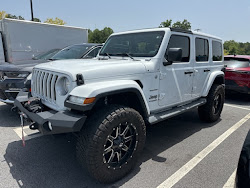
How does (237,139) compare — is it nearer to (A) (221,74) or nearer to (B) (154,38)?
(A) (221,74)

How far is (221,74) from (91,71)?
371 cm

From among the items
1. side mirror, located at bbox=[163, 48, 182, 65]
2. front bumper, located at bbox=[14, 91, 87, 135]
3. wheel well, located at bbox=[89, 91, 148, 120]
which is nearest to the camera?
front bumper, located at bbox=[14, 91, 87, 135]

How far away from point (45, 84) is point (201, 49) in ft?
10.5

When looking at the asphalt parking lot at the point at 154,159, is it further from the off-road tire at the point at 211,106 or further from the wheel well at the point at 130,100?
the wheel well at the point at 130,100

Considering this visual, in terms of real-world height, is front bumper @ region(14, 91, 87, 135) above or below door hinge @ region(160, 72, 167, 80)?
below

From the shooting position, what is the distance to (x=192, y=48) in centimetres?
394

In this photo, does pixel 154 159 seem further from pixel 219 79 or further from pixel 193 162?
pixel 219 79

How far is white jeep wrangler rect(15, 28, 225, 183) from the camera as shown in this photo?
227 centimetres

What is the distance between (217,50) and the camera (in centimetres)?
493

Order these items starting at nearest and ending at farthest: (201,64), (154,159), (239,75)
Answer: (154,159), (201,64), (239,75)

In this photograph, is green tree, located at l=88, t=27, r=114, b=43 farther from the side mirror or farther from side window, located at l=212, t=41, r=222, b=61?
the side mirror

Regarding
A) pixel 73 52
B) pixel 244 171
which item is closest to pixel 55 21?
pixel 73 52

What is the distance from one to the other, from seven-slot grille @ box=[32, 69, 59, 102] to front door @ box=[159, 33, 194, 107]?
1.61 m

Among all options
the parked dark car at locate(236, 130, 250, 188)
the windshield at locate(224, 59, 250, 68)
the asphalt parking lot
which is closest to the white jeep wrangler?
the asphalt parking lot
